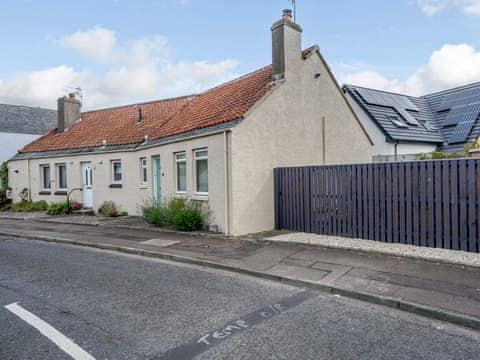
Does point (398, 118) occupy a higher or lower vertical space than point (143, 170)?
higher

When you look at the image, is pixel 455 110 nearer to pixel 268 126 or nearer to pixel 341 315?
pixel 268 126

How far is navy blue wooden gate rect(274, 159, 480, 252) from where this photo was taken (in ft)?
24.7

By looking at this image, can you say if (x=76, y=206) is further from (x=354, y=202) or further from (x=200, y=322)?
(x=200, y=322)

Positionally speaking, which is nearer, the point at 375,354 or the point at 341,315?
the point at 375,354

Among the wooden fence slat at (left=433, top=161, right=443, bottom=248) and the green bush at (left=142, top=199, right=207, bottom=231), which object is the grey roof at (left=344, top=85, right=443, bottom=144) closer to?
the wooden fence slat at (left=433, top=161, right=443, bottom=248)

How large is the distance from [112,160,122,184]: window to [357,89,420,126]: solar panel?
14116mm

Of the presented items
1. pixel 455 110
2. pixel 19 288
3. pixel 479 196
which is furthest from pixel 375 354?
pixel 455 110

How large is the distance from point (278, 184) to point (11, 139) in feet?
86.2

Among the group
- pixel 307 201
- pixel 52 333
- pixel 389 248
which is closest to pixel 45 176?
pixel 307 201

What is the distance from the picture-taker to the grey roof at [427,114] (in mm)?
→ 20003

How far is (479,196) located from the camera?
7285mm

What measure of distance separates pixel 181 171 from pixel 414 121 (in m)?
15.6

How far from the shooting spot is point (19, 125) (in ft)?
98.2

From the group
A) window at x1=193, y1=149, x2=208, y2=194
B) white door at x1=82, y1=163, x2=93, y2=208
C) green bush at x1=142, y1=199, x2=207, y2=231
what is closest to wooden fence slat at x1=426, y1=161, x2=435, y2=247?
Result: green bush at x1=142, y1=199, x2=207, y2=231
